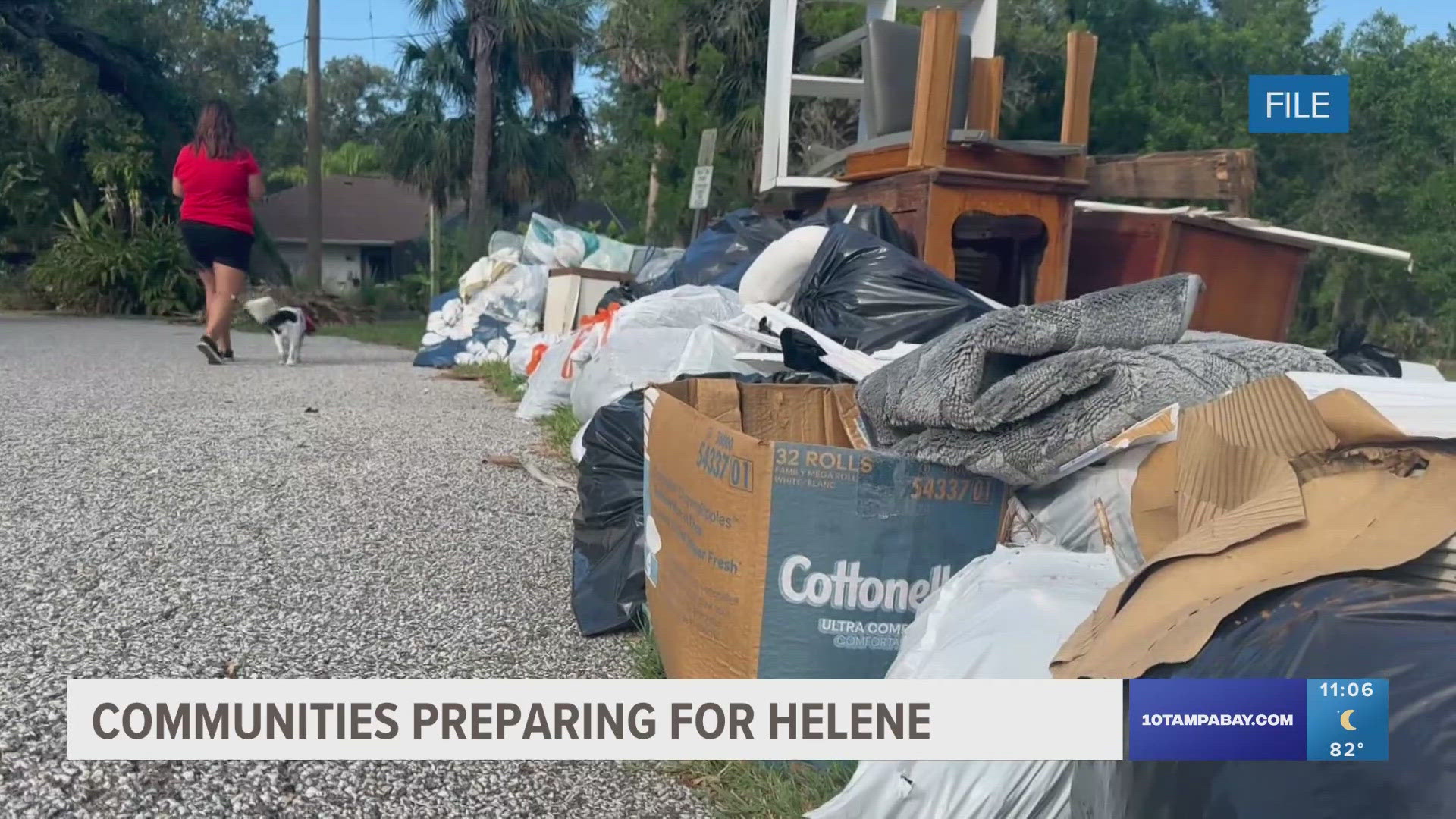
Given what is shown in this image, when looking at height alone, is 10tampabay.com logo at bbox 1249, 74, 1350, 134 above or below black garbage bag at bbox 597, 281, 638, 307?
above

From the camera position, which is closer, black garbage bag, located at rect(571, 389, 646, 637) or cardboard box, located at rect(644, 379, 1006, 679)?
cardboard box, located at rect(644, 379, 1006, 679)

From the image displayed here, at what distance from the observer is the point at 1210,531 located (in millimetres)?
1541

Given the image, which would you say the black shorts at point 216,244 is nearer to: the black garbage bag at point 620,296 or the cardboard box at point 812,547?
the black garbage bag at point 620,296

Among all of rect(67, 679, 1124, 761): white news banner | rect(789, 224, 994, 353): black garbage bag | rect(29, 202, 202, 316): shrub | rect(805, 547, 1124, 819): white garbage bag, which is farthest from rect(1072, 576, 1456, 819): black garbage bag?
rect(29, 202, 202, 316): shrub

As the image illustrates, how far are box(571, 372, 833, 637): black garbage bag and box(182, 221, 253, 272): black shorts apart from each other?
17.5ft

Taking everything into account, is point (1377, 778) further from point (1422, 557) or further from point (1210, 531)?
point (1210, 531)

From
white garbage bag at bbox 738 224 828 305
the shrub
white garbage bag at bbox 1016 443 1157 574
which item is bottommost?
the shrub

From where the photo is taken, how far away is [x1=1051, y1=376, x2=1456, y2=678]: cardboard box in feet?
4.46

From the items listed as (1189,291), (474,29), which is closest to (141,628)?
(1189,291)

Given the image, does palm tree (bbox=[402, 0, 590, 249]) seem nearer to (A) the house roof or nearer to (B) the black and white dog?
(A) the house roof

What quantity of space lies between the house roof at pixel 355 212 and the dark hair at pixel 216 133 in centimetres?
2475

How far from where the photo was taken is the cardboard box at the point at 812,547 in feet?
6.80

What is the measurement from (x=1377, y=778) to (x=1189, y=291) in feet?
5.32

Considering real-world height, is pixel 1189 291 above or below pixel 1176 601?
above
